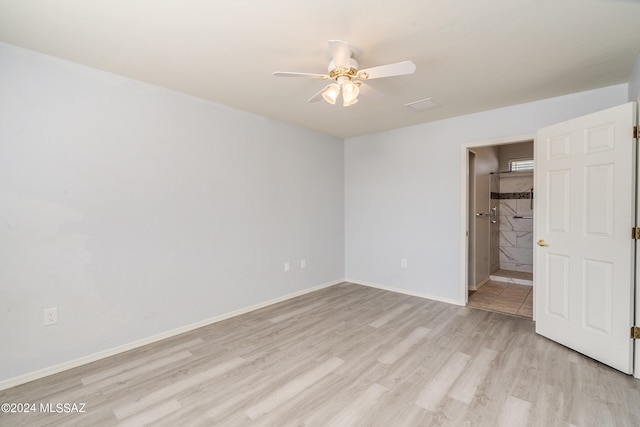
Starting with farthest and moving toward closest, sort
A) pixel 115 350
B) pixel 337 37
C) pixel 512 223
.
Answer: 1. pixel 512 223
2. pixel 115 350
3. pixel 337 37

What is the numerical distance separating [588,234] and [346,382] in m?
2.44

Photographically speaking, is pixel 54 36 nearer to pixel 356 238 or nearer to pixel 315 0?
pixel 315 0

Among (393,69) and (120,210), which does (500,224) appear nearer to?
(393,69)

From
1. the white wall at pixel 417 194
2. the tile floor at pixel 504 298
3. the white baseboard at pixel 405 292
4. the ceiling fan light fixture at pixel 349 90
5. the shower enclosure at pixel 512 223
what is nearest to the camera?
the ceiling fan light fixture at pixel 349 90

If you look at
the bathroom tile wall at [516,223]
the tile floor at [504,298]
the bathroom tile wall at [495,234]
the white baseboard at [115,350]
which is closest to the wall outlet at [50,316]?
the white baseboard at [115,350]

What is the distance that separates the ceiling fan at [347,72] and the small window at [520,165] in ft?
15.6

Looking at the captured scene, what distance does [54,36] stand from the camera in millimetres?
2033

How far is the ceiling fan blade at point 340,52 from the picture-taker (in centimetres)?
176

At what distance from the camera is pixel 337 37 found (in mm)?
2012

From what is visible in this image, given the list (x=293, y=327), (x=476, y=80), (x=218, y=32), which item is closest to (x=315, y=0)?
(x=218, y=32)

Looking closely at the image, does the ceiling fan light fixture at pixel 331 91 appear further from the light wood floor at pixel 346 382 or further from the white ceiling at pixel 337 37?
the light wood floor at pixel 346 382

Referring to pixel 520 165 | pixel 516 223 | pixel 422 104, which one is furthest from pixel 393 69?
pixel 516 223

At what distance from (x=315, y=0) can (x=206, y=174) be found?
2176mm

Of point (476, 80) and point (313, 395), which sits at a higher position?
point (476, 80)
